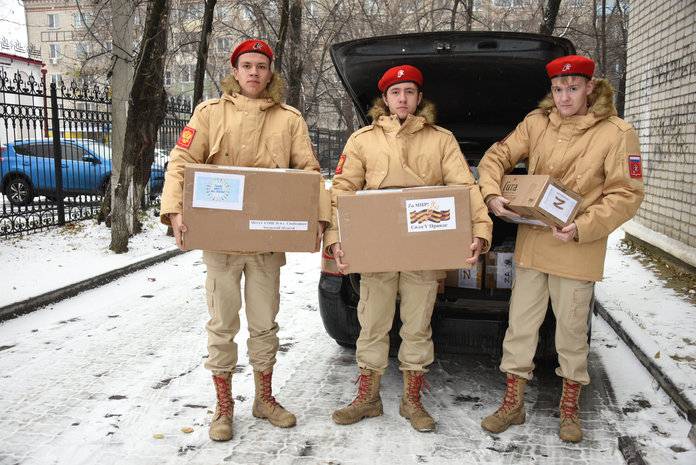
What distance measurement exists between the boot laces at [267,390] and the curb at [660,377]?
7.49 feet

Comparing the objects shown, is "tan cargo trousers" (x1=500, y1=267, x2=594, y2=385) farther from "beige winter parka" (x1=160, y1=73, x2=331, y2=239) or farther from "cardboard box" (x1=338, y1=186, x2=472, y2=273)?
"beige winter parka" (x1=160, y1=73, x2=331, y2=239)

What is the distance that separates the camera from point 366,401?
10.5ft

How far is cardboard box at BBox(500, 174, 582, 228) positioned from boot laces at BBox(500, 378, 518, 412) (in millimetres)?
945

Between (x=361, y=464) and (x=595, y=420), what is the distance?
1452 mm

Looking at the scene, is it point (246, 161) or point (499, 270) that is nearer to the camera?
point (246, 161)

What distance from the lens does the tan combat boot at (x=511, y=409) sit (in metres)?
3.07

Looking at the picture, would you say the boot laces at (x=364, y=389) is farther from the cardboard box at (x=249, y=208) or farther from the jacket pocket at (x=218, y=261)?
the jacket pocket at (x=218, y=261)

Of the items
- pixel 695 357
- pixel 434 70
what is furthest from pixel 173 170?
pixel 695 357

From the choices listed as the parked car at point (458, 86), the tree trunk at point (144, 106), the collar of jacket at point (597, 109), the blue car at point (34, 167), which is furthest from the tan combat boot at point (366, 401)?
the blue car at point (34, 167)

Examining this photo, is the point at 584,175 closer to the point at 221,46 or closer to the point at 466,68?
the point at 466,68

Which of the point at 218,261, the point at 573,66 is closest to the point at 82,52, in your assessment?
the point at 218,261

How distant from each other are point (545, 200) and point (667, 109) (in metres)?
5.98

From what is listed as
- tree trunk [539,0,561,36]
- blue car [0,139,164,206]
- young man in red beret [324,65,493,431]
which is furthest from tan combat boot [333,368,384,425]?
blue car [0,139,164,206]

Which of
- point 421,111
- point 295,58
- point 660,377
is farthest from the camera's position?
point 295,58
